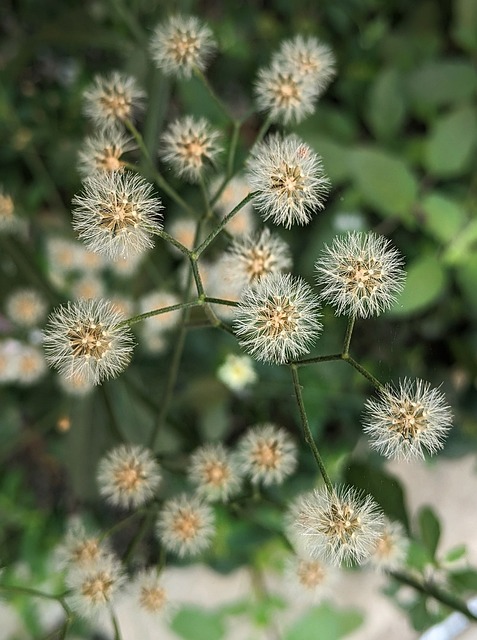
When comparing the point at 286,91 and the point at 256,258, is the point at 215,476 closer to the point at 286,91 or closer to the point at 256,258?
the point at 256,258

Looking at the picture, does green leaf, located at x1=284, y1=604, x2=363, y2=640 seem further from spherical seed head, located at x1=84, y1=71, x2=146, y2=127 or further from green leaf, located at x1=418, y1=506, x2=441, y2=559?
spherical seed head, located at x1=84, y1=71, x2=146, y2=127

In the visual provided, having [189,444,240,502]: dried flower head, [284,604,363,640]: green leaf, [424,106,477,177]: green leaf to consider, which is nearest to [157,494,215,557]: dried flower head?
[189,444,240,502]: dried flower head

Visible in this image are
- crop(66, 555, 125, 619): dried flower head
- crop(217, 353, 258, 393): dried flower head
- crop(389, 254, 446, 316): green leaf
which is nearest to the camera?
crop(66, 555, 125, 619): dried flower head

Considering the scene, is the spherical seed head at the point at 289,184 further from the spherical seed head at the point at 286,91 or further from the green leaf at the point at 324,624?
the green leaf at the point at 324,624

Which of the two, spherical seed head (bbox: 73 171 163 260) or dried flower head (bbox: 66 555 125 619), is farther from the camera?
dried flower head (bbox: 66 555 125 619)

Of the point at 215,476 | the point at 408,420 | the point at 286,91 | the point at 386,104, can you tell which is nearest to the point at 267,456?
the point at 215,476

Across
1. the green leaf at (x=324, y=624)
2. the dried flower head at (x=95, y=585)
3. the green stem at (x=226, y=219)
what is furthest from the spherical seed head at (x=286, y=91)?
the green leaf at (x=324, y=624)

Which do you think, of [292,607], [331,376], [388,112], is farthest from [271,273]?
[292,607]
